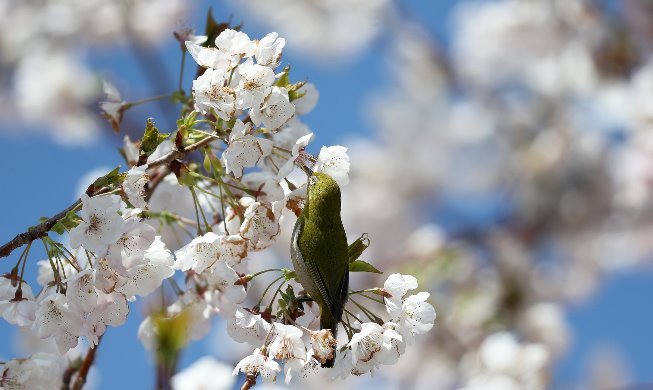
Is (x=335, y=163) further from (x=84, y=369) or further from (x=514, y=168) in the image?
(x=514, y=168)

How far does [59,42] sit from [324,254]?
3.94 metres

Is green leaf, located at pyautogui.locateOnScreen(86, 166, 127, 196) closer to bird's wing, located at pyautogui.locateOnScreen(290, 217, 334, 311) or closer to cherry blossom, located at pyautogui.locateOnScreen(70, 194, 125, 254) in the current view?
cherry blossom, located at pyautogui.locateOnScreen(70, 194, 125, 254)

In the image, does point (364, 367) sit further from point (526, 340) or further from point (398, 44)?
point (398, 44)

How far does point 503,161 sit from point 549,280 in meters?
0.82

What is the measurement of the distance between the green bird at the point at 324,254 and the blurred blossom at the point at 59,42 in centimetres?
354

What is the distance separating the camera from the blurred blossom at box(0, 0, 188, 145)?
415cm

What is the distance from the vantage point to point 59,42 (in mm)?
4215

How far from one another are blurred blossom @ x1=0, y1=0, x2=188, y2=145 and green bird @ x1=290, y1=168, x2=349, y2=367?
3.54 m

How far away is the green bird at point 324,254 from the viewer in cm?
61

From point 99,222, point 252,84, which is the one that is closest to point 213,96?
point 252,84

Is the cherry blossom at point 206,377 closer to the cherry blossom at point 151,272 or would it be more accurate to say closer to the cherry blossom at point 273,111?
the cherry blossom at point 151,272

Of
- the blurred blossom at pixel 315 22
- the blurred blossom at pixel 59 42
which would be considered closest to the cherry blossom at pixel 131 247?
the blurred blossom at pixel 59 42

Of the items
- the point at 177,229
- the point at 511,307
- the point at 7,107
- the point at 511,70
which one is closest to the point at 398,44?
the point at 511,70

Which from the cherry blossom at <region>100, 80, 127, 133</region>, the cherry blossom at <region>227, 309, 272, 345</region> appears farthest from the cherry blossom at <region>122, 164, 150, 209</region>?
the cherry blossom at <region>100, 80, 127, 133</region>
